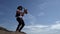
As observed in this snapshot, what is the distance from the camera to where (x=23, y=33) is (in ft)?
37.1

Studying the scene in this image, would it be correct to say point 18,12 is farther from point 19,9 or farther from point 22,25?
point 22,25

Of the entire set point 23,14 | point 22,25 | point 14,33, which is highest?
point 23,14

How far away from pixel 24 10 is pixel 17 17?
977mm

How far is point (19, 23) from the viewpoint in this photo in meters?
11.0

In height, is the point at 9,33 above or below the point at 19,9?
below

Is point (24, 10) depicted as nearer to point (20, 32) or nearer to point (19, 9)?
point (19, 9)

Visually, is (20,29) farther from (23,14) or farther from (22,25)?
(23,14)

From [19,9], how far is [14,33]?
2043 millimetres

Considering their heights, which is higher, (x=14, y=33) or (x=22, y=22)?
(x=22, y=22)

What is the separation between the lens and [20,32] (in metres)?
11.1

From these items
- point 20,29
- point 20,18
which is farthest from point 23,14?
point 20,29

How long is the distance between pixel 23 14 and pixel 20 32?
5.05 feet

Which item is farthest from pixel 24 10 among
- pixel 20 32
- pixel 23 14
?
pixel 20 32

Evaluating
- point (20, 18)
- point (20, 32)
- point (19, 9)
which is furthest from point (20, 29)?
point (19, 9)
